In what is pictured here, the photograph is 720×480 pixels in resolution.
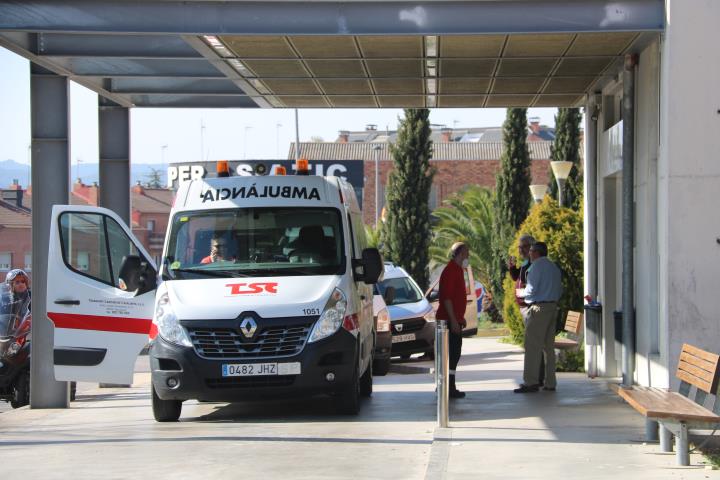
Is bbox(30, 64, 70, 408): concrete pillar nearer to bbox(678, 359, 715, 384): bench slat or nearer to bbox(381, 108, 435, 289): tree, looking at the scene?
bbox(678, 359, 715, 384): bench slat

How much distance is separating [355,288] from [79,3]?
3889 mm

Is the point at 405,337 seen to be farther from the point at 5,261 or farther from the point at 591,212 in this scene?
the point at 5,261

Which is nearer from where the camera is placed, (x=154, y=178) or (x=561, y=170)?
(x=561, y=170)

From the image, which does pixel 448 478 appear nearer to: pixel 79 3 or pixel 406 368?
pixel 79 3

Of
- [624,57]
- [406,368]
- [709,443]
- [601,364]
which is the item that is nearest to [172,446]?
[709,443]

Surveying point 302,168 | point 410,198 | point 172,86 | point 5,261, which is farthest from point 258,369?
point 410,198

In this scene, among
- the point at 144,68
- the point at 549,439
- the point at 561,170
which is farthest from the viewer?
the point at 561,170

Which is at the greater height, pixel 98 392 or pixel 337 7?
pixel 337 7

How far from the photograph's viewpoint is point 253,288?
1148 centimetres

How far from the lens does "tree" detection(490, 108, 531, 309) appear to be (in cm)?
4141

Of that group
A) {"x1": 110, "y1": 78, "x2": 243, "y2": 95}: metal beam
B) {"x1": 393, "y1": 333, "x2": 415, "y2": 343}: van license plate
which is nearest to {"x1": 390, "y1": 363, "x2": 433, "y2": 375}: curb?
{"x1": 393, "y1": 333, "x2": 415, "y2": 343}: van license plate

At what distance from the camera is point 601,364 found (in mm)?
15891

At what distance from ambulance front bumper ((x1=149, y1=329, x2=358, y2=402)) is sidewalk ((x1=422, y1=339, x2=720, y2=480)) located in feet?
4.29

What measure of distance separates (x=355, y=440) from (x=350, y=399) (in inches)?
61.8
